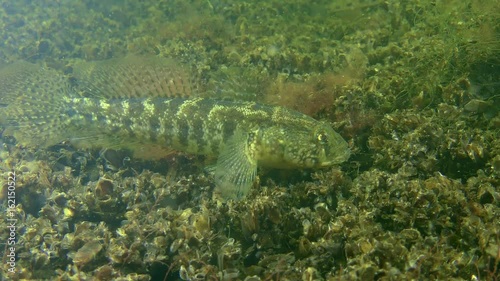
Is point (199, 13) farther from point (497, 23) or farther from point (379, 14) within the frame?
point (497, 23)

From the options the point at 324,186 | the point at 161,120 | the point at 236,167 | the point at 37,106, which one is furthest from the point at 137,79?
the point at 324,186

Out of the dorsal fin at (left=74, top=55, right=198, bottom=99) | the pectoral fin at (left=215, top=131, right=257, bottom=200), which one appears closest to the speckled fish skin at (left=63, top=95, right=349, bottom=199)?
the pectoral fin at (left=215, top=131, right=257, bottom=200)

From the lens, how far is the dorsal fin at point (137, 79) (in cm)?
519

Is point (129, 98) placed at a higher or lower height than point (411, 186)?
higher

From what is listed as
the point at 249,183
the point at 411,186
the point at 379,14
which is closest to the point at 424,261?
the point at 411,186

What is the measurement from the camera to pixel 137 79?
5324 millimetres

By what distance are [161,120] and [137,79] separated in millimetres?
873

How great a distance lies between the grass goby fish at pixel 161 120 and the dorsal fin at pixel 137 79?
1 centimetres

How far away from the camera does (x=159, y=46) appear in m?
8.12

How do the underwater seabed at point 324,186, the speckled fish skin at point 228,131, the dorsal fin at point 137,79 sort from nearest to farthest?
the underwater seabed at point 324,186, the speckled fish skin at point 228,131, the dorsal fin at point 137,79

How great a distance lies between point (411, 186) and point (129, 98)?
12.9 feet

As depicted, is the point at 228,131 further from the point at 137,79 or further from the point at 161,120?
the point at 137,79

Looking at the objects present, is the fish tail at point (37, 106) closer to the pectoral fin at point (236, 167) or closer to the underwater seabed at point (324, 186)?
the underwater seabed at point (324, 186)

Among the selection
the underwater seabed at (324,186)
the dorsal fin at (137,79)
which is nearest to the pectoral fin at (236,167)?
the underwater seabed at (324,186)
